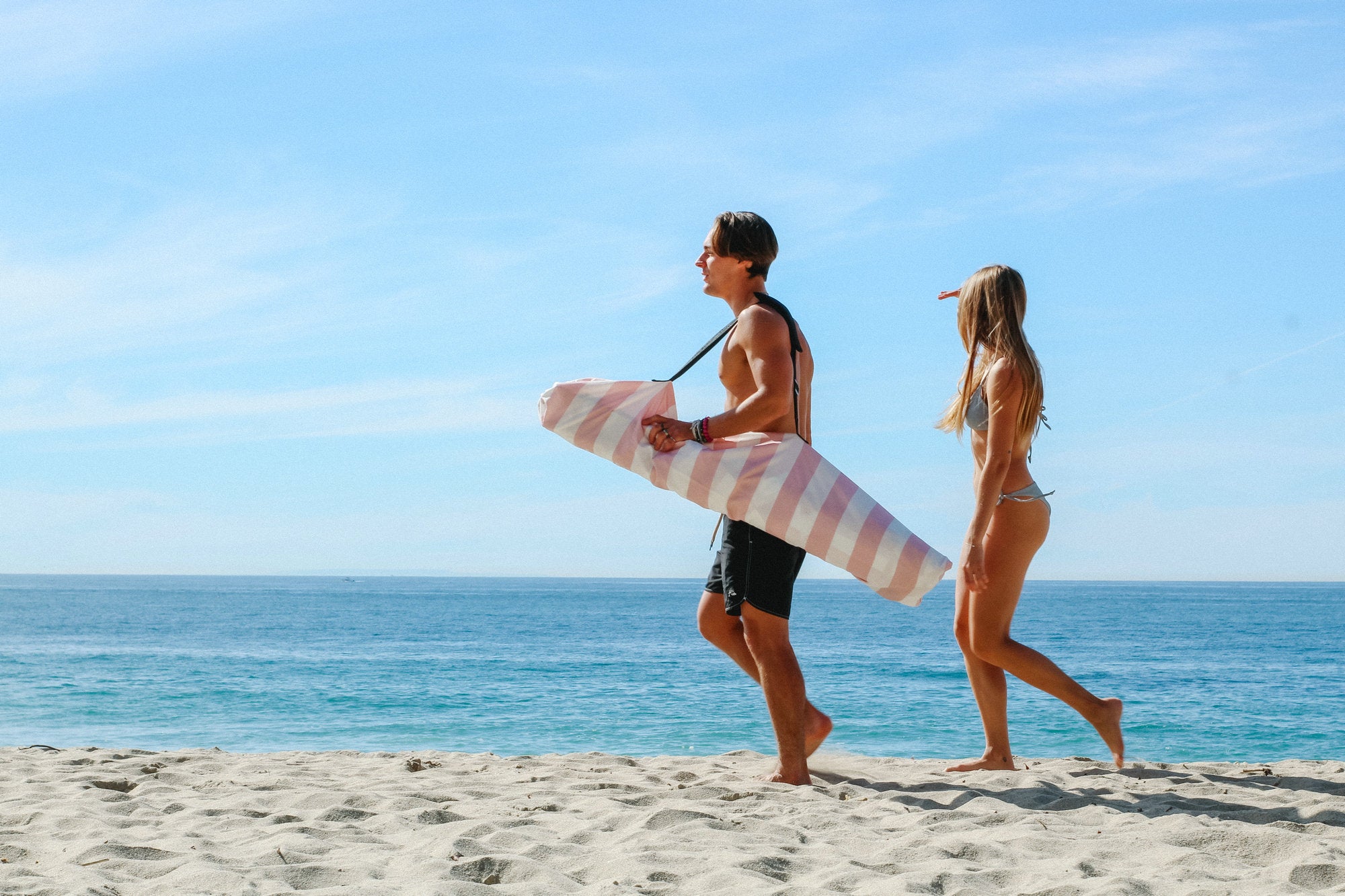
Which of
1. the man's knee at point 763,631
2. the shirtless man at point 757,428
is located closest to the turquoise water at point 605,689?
the shirtless man at point 757,428

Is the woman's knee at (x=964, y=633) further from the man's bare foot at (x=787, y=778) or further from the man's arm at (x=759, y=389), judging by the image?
the man's arm at (x=759, y=389)

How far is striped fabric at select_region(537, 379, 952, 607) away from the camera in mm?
3650

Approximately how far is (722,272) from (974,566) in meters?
1.56

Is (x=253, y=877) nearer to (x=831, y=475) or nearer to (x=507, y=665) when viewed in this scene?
(x=831, y=475)

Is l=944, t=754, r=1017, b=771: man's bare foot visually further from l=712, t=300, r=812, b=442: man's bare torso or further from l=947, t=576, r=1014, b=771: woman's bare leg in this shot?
l=712, t=300, r=812, b=442: man's bare torso

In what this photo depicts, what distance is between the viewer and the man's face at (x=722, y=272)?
13.1 feet

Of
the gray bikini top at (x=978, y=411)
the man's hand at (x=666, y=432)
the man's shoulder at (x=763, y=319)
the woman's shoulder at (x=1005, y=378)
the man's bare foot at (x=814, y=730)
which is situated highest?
the man's shoulder at (x=763, y=319)

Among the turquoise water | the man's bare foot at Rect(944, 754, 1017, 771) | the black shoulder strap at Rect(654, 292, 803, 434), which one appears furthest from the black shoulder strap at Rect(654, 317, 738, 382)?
the turquoise water

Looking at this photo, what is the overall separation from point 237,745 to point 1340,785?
10.6m

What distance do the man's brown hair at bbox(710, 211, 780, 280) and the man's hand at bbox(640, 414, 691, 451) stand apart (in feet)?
2.35

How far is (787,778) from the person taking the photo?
3.91 m

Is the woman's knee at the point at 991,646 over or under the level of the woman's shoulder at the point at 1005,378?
under

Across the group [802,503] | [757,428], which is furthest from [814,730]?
[757,428]

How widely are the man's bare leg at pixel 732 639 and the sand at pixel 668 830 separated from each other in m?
0.19
